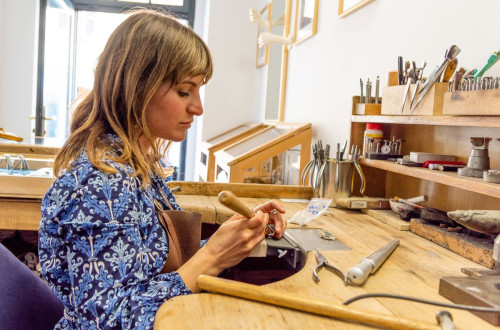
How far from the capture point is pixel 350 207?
1.83 meters

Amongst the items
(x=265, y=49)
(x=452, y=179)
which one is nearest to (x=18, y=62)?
(x=265, y=49)

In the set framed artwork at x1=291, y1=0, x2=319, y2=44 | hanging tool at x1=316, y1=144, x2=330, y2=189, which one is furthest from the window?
hanging tool at x1=316, y1=144, x2=330, y2=189

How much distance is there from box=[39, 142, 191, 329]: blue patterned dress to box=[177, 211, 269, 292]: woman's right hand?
47 millimetres

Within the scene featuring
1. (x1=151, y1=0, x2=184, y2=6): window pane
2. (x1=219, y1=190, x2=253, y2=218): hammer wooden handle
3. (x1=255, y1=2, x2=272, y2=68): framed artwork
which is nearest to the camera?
(x1=219, y1=190, x2=253, y2=218): hammer wooden handle

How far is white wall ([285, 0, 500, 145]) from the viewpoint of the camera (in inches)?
60.0

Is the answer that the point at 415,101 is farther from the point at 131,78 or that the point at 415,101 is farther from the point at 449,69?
the point at 131,78

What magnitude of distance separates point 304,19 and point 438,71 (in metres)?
1.98

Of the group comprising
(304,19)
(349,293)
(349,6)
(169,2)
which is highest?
(169,2)

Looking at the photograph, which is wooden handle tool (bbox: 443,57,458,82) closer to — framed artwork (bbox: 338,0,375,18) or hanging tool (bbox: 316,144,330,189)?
hanging tool (bbox: 316,144,330,189)

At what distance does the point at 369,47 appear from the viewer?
2264 millimetres

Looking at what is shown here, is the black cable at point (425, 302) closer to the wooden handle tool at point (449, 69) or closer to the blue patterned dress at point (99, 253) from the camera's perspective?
the blue patterned dress at point (99, 253)

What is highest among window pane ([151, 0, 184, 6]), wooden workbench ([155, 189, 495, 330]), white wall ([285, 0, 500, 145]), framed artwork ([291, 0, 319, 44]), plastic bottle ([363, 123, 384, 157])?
window pane ([151, 0, 184, 6])

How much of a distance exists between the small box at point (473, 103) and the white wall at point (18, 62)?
5.28 m

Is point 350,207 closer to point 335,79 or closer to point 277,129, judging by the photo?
point 335,79
